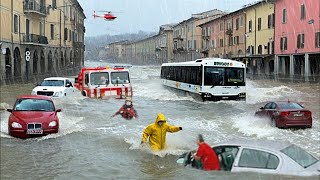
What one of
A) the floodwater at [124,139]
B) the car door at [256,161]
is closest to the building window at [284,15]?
the floodwater at [124,139]

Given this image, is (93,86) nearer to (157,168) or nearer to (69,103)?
(69,103)

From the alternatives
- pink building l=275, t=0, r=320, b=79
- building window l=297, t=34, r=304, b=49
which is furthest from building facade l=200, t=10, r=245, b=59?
building window l=297, t=34, r=304, b=49

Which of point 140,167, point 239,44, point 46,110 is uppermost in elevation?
point 239,44

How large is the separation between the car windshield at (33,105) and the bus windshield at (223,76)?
13.3 m

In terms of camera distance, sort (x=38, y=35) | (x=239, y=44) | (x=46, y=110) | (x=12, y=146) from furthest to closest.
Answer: (x=239, y=44), (x=38, y=35), (x=46, y=110), (x=12, y=146)

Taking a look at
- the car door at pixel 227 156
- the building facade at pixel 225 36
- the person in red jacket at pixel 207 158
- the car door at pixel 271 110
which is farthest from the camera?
the building facade at pixel 225 36

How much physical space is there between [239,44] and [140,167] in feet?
194

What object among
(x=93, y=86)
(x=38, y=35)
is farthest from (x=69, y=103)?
(x=38, y=35)

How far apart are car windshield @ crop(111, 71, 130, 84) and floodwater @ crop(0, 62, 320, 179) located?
1.18 m

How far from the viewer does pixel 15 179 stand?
10.3 meters

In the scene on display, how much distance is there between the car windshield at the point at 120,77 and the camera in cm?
2738

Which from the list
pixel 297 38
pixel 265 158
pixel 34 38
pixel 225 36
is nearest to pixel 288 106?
pixel 265 158

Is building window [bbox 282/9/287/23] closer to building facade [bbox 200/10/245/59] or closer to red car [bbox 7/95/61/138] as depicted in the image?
building facade [bbox 200/10/245/59]

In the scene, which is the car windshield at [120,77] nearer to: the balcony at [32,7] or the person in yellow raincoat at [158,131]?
the person in yellow raincoat at [158,131]
